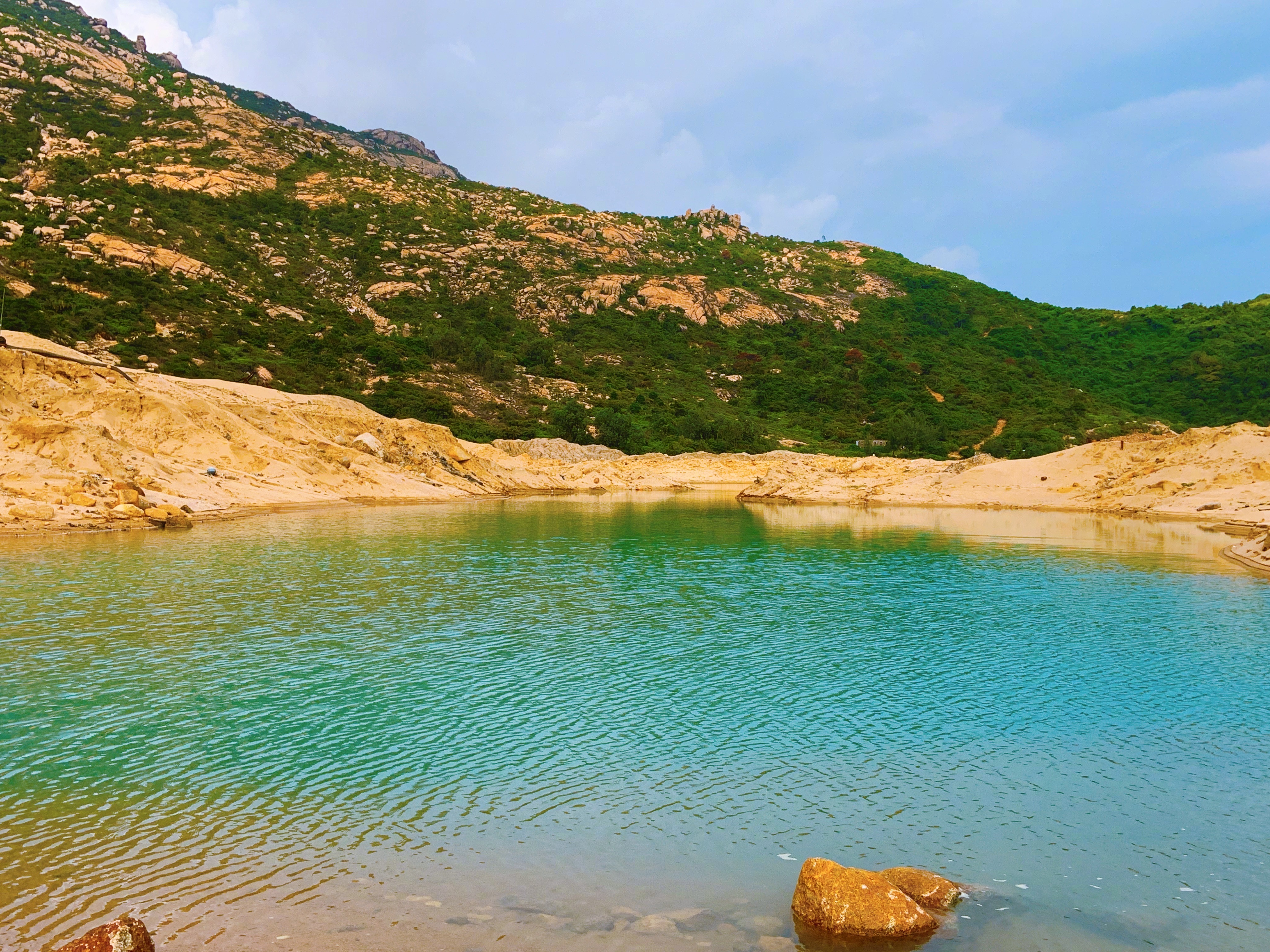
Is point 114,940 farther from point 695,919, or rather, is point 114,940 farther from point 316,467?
point 316,467

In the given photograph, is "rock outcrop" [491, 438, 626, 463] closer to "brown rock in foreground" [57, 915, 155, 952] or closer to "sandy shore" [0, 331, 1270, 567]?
"sandy shore" [0, 331, 1270, 567]

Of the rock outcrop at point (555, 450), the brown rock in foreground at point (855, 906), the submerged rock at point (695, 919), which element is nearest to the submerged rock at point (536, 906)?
the submerged rock at point (695, 919)

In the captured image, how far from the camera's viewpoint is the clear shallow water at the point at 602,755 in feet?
25.6

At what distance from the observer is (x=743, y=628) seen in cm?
2008

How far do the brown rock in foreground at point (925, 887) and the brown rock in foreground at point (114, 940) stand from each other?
→ 6.35 meters

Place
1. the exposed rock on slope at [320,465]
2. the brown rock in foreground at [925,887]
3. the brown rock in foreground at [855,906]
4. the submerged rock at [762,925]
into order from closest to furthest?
the brown rock in foreground at [855,906], the submerged rock at [762,925], the brown rock in foreground at [925,887], the exposed rock on slope at [320,465]

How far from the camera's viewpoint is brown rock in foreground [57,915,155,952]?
6043 millimetres

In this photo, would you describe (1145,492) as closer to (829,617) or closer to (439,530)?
(829,617)

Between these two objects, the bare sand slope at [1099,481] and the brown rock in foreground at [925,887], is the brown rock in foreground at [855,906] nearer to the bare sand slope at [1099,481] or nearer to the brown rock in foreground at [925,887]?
the brown rock in foreground at [925,887]

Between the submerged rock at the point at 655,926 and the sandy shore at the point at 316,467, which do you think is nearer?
the submerged rock at the point at 655,926

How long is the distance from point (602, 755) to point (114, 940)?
6692 millimetres

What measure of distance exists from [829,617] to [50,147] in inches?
5228

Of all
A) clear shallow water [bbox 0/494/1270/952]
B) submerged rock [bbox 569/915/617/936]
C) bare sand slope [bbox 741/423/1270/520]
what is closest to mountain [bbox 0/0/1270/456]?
bare sand slope [bbox 741/423/1270/520]

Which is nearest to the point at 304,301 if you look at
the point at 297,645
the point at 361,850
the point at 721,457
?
the point at 721,457
